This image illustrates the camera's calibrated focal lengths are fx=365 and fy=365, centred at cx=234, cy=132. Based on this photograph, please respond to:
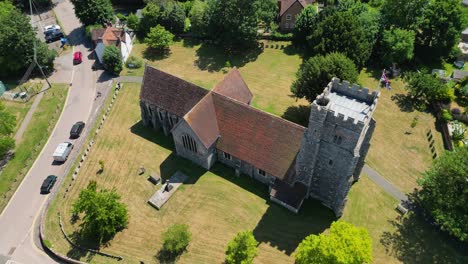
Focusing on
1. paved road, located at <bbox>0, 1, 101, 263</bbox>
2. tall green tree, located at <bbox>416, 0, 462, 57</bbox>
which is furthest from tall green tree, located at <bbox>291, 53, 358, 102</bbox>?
paved road, located at <bbox>0, 1, 101, 263</bbox>

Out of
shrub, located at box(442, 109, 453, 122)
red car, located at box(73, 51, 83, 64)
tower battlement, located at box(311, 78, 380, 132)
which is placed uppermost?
tower battlement, located at box(311, 78, 380, 132)

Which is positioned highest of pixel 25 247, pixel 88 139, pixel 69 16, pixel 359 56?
pixel 359 56

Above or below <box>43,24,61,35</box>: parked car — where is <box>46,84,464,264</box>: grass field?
below

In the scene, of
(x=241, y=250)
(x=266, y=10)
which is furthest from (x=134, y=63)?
(x=241, y=250)

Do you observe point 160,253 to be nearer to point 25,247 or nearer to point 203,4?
point 25,247

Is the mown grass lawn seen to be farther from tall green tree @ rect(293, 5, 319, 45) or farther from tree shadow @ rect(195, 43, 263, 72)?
tall green tree @ rect(293, 5, 319, 45)

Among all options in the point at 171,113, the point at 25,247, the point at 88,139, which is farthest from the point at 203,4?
the point at 25,247

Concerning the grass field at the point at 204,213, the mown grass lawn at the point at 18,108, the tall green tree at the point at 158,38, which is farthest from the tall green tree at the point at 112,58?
the grass field at the point at 204,213
